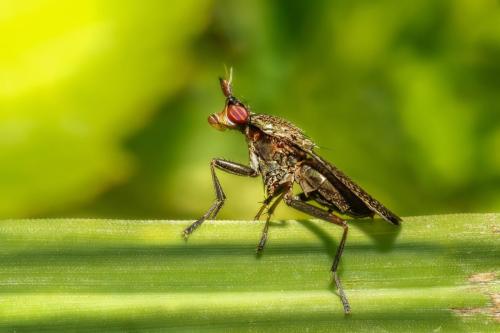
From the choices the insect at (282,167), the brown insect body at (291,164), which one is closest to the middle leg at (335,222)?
the insect at (282,167)

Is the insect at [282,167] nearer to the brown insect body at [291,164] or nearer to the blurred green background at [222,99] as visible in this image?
the brown insect body at [291,164]

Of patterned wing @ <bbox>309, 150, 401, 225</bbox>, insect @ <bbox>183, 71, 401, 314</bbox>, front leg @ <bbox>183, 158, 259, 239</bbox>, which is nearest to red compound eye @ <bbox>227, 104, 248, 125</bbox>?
insect @ <bbox>183, 71, 401, 314</bbox>

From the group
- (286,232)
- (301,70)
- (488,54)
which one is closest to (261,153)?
(301,70)

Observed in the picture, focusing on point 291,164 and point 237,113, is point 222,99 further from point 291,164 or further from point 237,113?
point 291,164

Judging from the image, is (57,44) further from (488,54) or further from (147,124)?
(488,54)

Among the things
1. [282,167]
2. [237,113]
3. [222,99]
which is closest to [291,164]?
[282,167]

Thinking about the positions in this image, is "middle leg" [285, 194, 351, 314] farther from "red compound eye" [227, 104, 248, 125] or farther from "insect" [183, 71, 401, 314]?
"red compound eye" [227, 104, 248, 125]
